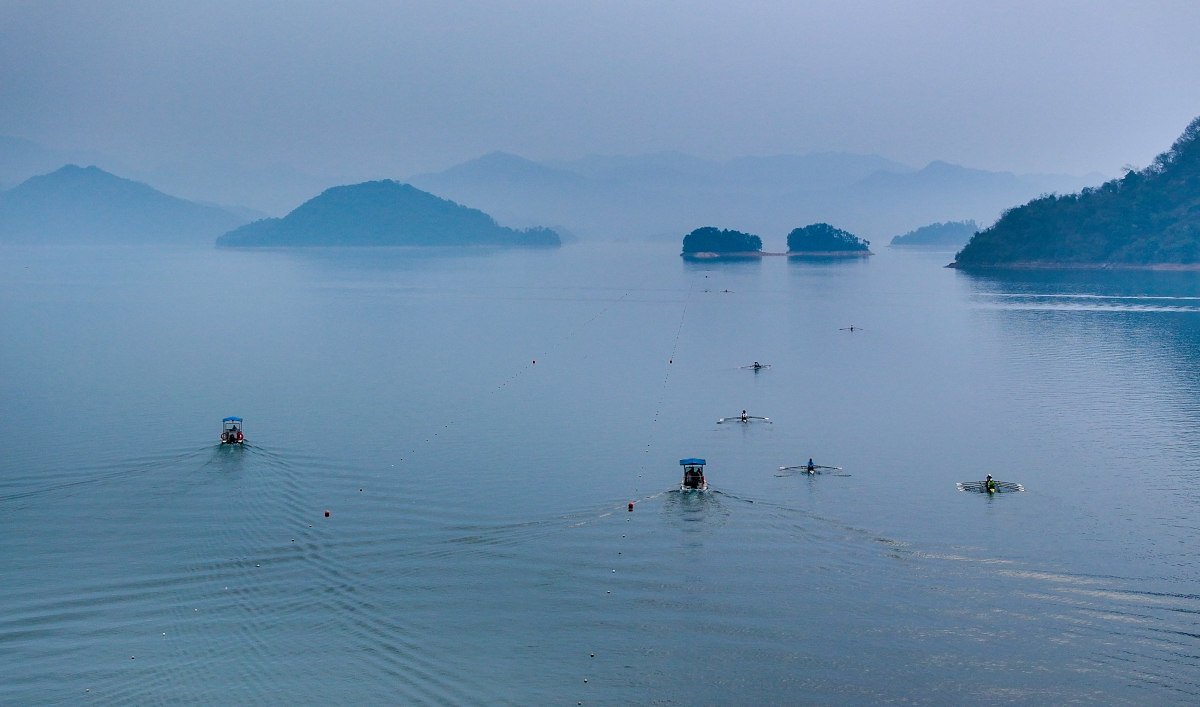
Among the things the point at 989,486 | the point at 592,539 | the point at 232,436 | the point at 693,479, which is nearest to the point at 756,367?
the point at 989,486

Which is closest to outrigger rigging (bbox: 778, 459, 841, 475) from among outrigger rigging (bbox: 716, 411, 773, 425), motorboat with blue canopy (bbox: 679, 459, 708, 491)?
motorboat with blue canopy (bbox: 679, 459, 708, 491)

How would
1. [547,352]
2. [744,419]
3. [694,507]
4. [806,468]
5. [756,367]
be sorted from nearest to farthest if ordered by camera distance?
[694,507] < [806,468] < [744,419] < [756,367] < [547,352]

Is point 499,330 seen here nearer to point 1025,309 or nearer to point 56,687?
point 1025,309

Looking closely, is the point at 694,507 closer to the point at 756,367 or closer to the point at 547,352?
the point at 756,367

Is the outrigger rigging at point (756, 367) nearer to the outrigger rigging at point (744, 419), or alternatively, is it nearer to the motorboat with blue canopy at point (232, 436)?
the outrigger rigging at point (744, 419)

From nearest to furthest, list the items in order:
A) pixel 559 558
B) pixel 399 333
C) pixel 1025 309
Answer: pixel 559 558 → pixel 399 333 → pixel 1025 309

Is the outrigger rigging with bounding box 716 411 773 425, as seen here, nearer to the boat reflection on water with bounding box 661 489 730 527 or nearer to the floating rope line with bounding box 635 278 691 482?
the floating rope line with bounding box 635 278 691 482

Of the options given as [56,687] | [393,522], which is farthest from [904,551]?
[56,687]

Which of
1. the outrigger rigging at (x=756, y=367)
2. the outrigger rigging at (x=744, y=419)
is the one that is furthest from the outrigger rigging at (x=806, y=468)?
the outrigger rigging at (x=756, y=367)
